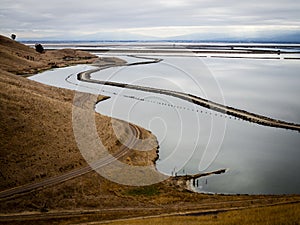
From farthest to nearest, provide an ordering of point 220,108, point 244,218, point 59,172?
point 220,108
point 59,172
point 244,218

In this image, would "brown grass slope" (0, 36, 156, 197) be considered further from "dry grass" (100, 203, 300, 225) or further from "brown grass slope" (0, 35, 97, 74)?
"brown grass slope" (0, 35, 97, 74)

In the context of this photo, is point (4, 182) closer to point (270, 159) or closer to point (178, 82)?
point (270, 159)

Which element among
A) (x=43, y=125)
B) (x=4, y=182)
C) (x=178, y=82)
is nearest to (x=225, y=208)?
(x=4, y=182)

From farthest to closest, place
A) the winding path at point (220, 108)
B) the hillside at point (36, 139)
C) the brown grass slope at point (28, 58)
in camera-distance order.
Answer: the brown grass slope at point (28, 58) → the winding path at point (220, 108) → the hillside at point (36, 139)

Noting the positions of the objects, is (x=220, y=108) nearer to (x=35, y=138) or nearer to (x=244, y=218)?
(x=35, y=138)

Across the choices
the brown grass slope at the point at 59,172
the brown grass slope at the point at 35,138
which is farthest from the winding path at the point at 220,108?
the brown grass slope at the point at 35,138

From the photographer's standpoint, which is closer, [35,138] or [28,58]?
[35,138]

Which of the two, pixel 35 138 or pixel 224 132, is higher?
pixel 35 138

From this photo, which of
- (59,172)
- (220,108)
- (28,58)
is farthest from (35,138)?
(28,58)

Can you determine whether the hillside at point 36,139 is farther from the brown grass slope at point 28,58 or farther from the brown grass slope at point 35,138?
the brown grass slope at point 28,58

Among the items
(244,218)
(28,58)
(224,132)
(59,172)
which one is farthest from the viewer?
(28,58)

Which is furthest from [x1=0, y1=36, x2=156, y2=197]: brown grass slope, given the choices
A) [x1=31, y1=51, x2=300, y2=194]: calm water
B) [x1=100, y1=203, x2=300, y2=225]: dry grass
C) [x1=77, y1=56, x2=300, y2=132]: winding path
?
[x1=77, y1=56, x2=300, y2=132]: winding path
